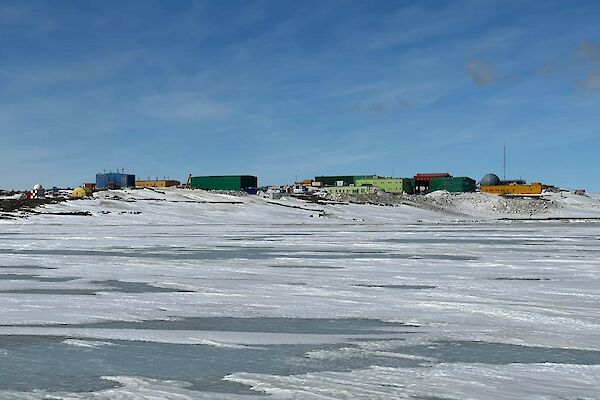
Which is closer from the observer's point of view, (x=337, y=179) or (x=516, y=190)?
(x=516, y=190)

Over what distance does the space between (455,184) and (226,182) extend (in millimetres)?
35218

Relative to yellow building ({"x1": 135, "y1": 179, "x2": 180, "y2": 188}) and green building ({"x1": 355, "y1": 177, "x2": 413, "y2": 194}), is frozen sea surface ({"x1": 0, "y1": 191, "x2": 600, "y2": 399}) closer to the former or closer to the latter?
green building ({"x1": 355, "y1": 177, "x2": 413, "y2": 194})

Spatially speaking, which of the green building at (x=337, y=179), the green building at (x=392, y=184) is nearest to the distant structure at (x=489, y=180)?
the green building at (x=392, y=184)

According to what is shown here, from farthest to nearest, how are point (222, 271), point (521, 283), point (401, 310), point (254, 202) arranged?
point (254, 202) → point (222, 271) → point (521, 283) → point (401, 310)

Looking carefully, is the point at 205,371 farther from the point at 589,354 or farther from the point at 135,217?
the point at 135,217

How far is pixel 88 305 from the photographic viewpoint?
27.7 feet

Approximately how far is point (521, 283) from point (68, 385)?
8.19 m

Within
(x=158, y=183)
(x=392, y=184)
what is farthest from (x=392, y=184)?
(x=158, y=183)

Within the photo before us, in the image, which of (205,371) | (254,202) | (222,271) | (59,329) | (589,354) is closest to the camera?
(205,371)

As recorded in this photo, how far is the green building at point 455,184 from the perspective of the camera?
98.7 metres

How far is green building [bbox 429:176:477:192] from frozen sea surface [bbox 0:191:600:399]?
85.4 meters

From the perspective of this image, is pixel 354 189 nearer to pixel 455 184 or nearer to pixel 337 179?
pixel 455 184

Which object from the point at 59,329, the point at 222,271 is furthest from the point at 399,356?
the point at 222,271

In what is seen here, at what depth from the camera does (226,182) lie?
93.9 meters
